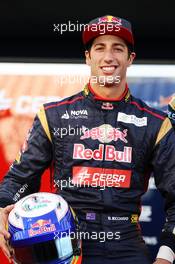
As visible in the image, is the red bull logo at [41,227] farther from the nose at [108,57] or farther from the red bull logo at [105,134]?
the nose at [108,57]

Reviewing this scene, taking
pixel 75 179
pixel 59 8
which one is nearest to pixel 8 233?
pixel 75 179

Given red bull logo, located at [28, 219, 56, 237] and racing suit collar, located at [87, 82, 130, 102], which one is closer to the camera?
red bull logo, located at [28, 219, 56, 237]

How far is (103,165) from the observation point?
2602mm

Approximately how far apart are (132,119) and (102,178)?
31 cm

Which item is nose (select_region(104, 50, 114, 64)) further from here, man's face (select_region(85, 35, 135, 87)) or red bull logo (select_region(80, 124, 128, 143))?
red bull logo (select_region(80, 124, 128, 143))

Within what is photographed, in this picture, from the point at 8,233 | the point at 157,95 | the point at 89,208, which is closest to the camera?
the point at 8,233

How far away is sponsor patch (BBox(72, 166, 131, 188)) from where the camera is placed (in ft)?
8.46

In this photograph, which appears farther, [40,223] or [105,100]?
[105,100]

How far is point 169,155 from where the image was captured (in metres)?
2.60

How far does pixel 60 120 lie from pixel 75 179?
29 cm

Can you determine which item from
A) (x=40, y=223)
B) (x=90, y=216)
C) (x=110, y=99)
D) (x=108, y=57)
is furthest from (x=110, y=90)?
(x=40, y=223)

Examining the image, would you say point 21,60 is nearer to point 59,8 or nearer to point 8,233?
point 59,8

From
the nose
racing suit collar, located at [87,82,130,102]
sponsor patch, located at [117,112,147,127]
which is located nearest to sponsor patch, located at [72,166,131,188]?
sponsor patch, located at [117,112,147,127]

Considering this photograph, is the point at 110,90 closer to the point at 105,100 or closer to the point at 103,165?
the point at 105,100
